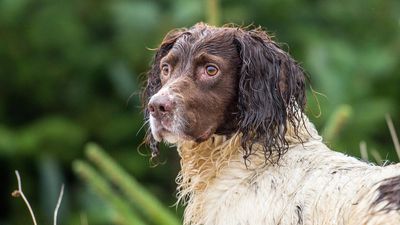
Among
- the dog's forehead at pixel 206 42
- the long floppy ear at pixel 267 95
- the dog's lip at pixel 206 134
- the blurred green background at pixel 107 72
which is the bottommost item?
the blurred green background at pixel 107 72

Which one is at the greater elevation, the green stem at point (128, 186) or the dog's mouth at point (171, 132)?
the dog's mouth at point (171, 132)

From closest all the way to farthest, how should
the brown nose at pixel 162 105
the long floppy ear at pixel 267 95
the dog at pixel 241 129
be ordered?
the dog at pixel 241 129
the brown nose at pixel 162 105
the long floppy ear at pixel 267 95

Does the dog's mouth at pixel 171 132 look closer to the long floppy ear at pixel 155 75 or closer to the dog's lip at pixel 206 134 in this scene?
the dog's lip at pixel 206 134

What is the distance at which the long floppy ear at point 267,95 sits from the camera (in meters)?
6.35

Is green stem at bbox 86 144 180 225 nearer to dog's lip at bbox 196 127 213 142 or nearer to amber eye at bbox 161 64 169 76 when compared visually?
amber eye at bbox 161 64 169 76

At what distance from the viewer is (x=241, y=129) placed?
251 inches

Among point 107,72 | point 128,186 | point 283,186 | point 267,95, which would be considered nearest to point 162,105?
point 267,95

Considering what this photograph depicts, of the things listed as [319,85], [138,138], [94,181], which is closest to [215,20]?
[94,181]

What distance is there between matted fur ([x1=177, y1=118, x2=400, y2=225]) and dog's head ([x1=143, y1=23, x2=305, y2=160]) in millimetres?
108

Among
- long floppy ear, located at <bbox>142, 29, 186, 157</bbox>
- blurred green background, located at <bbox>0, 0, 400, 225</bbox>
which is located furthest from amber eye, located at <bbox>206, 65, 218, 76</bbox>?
blurred green background, located at <bbox>0, 0, 400, 225</bbox>

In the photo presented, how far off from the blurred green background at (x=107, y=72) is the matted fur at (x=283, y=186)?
26.0 ft

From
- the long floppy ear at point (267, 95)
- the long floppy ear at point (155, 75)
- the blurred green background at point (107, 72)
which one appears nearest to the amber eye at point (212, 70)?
the long floppy ear at point (267, 95)

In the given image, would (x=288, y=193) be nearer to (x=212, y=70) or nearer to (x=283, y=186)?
(x=283, y=186)

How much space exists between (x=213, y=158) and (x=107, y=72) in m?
9.85
